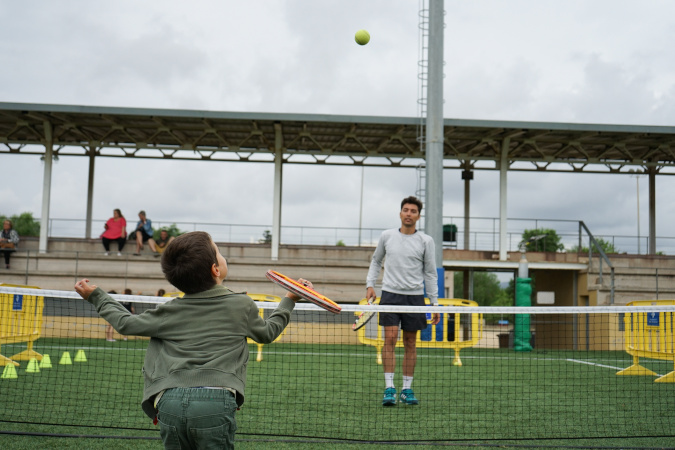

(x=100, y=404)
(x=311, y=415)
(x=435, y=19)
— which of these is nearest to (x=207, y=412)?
(x=311, y=415)

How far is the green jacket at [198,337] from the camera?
116 inches

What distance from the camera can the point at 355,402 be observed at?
6.96 meters

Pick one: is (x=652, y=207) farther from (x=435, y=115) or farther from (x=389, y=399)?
(x=389, y=399)

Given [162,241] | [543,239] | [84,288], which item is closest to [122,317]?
[84,288]

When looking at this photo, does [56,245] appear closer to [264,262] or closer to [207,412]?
[264,262]

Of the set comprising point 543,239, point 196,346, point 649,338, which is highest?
point 543,239

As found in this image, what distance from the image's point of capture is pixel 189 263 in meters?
3.04

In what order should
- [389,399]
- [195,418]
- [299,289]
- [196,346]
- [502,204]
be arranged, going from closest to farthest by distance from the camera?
[195,418] → [196,346] → [299,289] → [389,399] → [502,204]

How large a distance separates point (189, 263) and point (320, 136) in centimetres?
2111

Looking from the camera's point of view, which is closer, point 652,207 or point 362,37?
point 362,37

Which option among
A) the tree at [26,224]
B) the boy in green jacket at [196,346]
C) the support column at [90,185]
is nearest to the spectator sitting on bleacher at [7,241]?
the support column at [90,185]

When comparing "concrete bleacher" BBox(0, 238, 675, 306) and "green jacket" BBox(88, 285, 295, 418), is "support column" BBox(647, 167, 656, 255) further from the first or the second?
"green jacket" BBox(88, 285, 295, 418)

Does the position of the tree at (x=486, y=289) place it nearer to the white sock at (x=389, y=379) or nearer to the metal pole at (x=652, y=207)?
the metal pole at (x=652, y=207)

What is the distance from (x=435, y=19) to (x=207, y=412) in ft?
45.9
